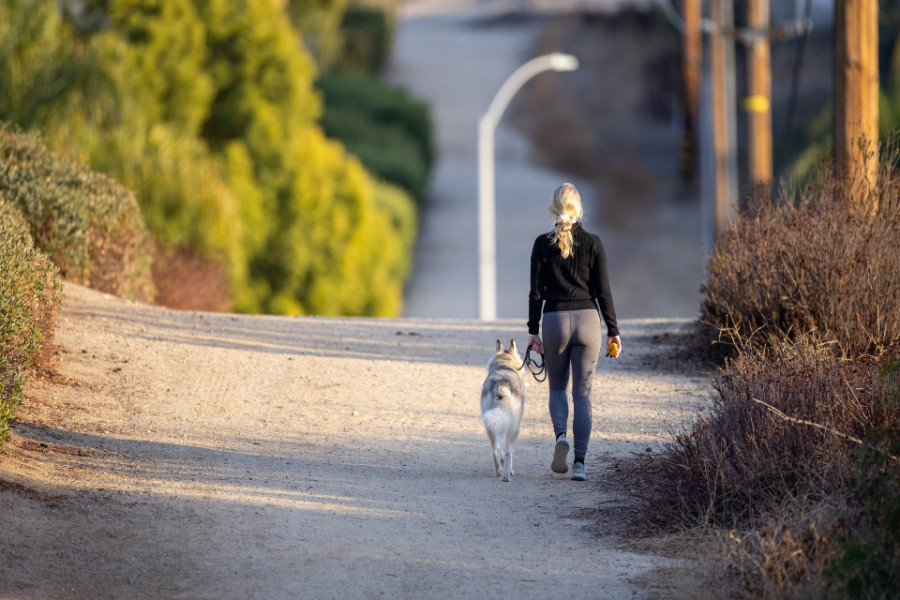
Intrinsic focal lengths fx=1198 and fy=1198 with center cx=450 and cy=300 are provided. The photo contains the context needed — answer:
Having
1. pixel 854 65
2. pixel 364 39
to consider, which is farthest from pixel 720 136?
pixel 364 39

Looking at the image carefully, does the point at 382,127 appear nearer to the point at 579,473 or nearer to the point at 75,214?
the point at 75,214

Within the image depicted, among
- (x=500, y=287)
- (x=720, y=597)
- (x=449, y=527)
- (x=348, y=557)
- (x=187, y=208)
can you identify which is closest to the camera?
(x=720, y=597)

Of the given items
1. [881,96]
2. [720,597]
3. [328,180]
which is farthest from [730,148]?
[720,597]

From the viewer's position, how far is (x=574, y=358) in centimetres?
816

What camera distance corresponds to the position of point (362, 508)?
307 inches

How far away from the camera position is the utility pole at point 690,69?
38.1 m

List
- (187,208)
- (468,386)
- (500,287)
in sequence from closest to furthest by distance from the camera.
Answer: (468,386) → (187,208) → (500,287)

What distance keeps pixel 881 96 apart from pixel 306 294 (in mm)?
14173

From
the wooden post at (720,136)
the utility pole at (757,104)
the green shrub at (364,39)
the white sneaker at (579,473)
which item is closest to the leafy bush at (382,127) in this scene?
the green shrub at (364,39)

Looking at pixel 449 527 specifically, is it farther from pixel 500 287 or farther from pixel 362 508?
pixel 500 287

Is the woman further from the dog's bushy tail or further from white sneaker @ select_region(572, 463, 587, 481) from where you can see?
white sneaker @ select_region(572, 463, 587, 481)

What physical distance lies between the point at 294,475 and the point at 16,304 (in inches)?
87.7

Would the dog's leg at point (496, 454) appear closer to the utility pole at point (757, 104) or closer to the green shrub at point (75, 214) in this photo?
the green shrub at point (75, 214)

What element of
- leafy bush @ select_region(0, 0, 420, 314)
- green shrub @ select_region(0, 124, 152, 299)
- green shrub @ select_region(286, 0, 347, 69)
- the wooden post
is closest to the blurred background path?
the wooden post
